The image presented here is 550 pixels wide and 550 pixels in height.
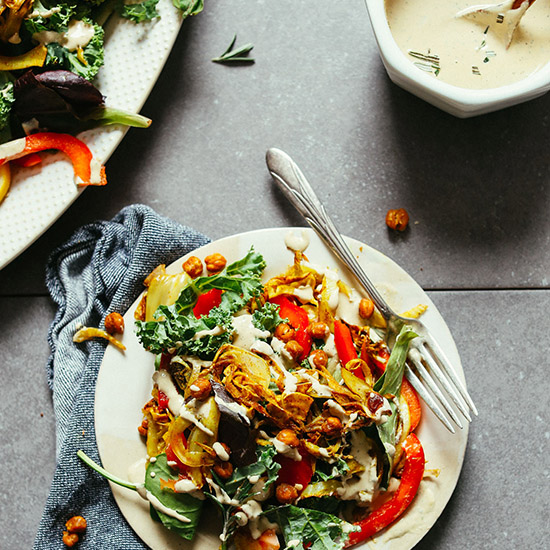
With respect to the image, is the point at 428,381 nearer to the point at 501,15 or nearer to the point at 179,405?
the point at 179,405

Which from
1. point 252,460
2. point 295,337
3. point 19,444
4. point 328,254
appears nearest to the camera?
point 252,460

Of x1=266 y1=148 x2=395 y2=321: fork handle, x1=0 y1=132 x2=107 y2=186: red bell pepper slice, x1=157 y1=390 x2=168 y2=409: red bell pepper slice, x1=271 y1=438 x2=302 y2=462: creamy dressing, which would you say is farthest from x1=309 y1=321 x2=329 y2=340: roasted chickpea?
x1=0 y1=132 x2=107 y2=186: red bell pepper slice

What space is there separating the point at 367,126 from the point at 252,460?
92cm

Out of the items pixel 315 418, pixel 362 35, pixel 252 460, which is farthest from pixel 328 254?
pixel 362 35

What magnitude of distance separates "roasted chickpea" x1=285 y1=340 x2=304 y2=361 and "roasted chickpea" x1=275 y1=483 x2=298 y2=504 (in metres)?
0.27

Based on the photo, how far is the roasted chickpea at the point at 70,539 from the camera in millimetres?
1598

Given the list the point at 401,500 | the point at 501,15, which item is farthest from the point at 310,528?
the point at 501,15

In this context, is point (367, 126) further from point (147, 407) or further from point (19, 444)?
point (19, 444)

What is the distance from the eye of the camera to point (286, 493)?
140 cm

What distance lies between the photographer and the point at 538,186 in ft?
5.78

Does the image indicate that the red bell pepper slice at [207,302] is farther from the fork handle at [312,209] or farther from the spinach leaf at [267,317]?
the fork handle at [312,209]

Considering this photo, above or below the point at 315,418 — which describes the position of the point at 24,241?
above

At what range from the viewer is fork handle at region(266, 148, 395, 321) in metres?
1.56

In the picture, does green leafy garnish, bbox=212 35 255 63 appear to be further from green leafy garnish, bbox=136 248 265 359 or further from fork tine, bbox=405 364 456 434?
fork tine, bbox=405 364 456 434
